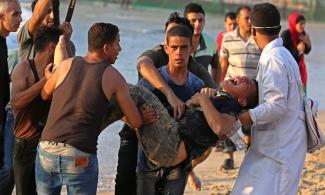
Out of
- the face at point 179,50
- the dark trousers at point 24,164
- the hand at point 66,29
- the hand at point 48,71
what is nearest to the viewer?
the hand at point 48,71

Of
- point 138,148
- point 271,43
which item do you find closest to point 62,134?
point 138,148

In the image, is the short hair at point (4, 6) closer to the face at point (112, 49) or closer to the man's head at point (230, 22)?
the face at point (112, 49)

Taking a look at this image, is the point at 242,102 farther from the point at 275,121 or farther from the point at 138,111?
the point at 138,111

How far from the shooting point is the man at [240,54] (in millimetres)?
8188

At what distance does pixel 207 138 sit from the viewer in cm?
464

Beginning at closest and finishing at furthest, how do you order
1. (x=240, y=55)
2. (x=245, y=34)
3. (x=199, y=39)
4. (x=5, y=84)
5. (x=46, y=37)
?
(x=46, y=37) → (x=5, y=84) → (x=199, y=39) → (x=240, y=55) → (x=245, y=34)

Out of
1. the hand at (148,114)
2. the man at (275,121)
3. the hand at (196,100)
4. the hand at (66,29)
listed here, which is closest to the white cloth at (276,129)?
the man at (275,121)

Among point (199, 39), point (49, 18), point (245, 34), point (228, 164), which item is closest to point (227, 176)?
point (228, 164)

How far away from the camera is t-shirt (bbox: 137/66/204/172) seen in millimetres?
4910

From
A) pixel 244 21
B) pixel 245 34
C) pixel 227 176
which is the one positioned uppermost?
pixel 244 21

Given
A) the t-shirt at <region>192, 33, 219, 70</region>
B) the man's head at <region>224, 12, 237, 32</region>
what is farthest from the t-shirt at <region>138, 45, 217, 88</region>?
the man's head at <region>224, 12, 237, 32</region>

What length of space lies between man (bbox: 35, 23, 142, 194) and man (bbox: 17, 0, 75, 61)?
81 centimetres

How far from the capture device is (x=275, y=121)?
15.1ft

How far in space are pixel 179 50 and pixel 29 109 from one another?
1089 mm
